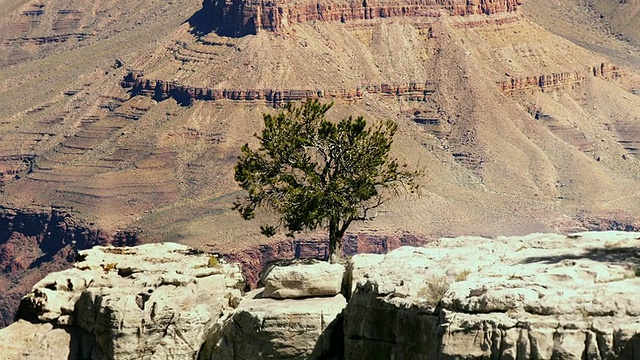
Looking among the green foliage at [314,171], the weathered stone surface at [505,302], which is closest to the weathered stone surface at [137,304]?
the green foliage at [314,171]

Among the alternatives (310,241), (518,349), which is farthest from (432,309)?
(310,241)

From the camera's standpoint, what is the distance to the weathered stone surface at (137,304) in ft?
184

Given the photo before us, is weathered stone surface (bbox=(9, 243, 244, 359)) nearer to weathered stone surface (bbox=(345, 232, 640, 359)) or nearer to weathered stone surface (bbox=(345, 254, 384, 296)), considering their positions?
weathered stone surface (bbox=(345, 254, 384, 296))

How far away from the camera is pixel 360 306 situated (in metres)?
52.1

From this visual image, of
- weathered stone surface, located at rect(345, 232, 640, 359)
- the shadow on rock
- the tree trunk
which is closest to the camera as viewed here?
weathered stone surface, located at rect(345, 232, 640, 359)

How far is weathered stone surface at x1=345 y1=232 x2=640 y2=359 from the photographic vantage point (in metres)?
45.6

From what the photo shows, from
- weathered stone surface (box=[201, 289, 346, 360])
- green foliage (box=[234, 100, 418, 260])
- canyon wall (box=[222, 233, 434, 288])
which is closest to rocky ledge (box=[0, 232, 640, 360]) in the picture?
weathered stone surface (box=[201, 289, 346, 360])

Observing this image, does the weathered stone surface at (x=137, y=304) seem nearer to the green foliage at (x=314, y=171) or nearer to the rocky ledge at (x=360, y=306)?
the rocky ledge at (x=360, y=306)

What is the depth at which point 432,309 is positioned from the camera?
49.5 meters

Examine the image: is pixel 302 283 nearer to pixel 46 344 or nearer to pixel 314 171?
pixel 46 344

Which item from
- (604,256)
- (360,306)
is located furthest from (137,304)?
(604,256)

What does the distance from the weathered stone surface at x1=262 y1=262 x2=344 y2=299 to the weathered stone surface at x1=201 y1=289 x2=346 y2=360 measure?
939mm

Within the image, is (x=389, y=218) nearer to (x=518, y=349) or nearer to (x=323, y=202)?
(x=323, y=202)

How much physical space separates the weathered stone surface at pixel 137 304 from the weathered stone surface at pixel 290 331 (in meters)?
2.37
